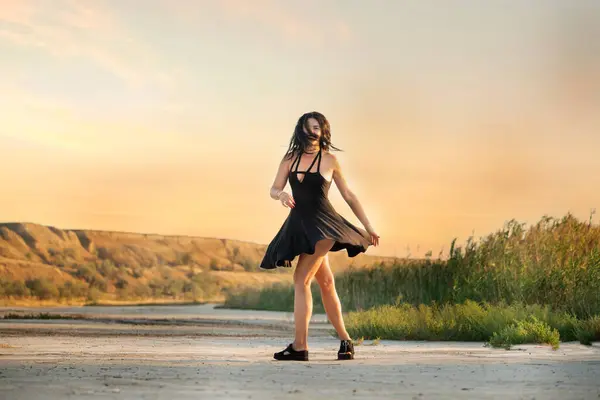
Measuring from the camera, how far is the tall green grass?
14.4m

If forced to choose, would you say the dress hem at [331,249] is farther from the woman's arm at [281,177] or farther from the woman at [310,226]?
the woman's arm at [281,177]

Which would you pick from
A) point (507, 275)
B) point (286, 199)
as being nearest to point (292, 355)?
point (286, 199)

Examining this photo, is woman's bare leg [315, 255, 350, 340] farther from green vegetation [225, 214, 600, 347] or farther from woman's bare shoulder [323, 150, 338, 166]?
green vegetation [225, 214, 600, 347]

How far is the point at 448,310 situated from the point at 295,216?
6.07m

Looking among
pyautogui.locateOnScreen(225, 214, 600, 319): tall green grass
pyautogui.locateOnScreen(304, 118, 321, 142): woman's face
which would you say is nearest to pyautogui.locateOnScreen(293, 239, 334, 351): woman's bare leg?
pyautogui.locateOnScreen(304, 118, 321, 142): woman's face

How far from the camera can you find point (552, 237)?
54.7ft

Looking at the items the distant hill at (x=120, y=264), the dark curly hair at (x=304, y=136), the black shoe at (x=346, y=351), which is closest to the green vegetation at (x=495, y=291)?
the black shoe at (x=346, y=351)

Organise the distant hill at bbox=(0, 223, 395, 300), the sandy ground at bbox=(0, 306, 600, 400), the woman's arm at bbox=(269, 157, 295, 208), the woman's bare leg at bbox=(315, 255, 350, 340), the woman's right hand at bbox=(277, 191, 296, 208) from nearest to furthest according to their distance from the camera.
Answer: the sandy ground at bbox=(0, 306, 600, 400) → the woman's right hand at bbox=(277, 191, 296, 208) → the woman's arm at bbox=(269, 157, 295, 208) → the woman's bare leg at bbox=(315, 255, 350, 340) → the distant hill at bbox=(0, 223, 395, 300)

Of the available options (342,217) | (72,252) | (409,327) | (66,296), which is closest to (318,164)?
(342,217)

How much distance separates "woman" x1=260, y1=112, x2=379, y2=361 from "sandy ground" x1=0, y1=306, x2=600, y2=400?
47cm

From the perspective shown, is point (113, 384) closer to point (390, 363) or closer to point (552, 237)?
point (390, 363)

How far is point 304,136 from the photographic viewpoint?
8734 millimetres

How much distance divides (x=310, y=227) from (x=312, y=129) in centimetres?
84

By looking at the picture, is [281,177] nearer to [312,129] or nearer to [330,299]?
[312,129]
